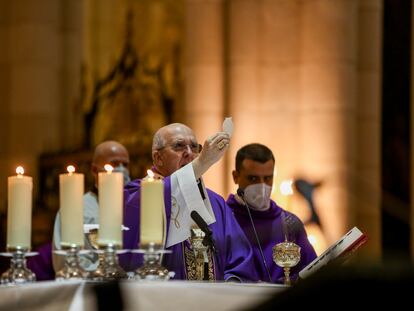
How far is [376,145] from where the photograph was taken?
9.19m

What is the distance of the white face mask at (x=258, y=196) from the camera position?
17.6 ft

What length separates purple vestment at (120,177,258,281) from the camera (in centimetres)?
435

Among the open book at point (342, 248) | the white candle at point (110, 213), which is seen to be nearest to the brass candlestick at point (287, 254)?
the open book at point (342, 248)

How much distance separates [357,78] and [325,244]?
172cm

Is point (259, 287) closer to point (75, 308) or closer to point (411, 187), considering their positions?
point (75, 308)

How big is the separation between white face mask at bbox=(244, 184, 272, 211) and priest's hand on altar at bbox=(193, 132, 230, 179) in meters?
1.23

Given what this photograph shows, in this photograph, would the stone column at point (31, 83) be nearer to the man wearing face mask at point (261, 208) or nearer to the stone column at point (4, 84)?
the stone column at point (4, 84)

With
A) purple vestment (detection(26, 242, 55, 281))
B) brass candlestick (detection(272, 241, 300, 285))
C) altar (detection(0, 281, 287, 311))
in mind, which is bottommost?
purple vestment (detection(26, 242, 55, 281))

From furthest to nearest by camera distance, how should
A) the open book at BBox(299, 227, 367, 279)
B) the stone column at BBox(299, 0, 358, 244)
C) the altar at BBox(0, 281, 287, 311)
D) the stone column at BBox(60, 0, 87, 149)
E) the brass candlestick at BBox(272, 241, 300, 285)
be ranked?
the stone column at BBox(60, 0, 87, 149), the stone column at BBox(299, 0, 358, 244), the brass candlestick at BBox(272, 241, 300, 285), the open book at BBox(299, 227, 367, 279), the altar at BBox(0, 281, 287, 311)

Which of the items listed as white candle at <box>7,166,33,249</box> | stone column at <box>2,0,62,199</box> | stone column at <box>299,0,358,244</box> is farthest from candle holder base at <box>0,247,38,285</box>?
stone column at <box>2,0,62,199</box>

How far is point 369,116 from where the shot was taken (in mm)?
9188

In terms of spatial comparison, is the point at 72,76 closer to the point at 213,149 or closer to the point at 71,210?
the point at 213,149

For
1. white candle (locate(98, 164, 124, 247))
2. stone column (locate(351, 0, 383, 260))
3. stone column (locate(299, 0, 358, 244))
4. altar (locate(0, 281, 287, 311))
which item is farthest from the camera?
stone column (locate(351, 0, 383, 260))

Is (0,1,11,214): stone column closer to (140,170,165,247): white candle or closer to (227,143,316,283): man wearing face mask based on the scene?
(227,143,316,283): man wearing face mask
